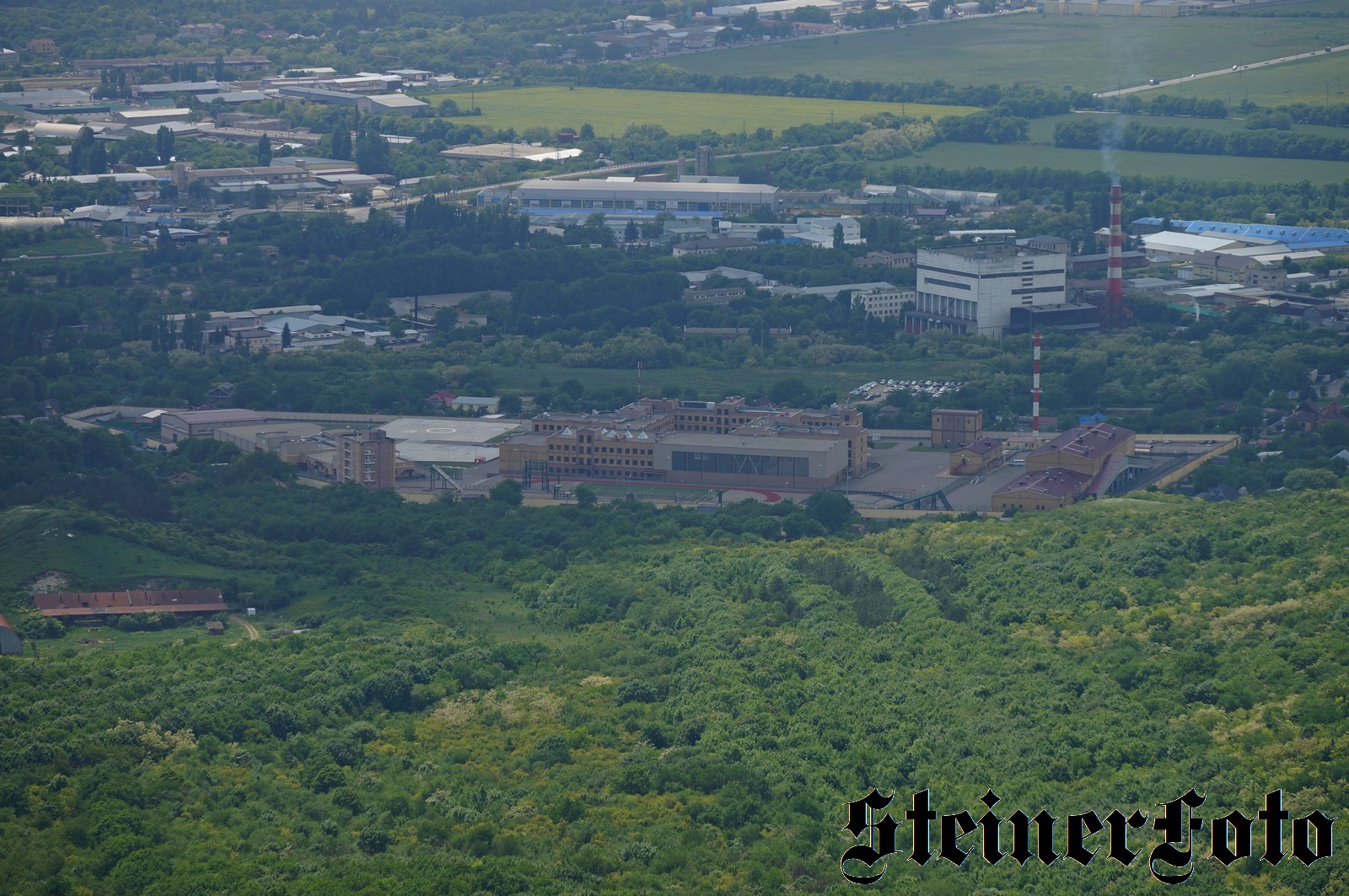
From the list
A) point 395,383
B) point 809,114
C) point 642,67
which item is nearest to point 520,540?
point 395,383

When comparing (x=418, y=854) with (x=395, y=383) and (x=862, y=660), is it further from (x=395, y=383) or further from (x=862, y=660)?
(x=395, y=383)

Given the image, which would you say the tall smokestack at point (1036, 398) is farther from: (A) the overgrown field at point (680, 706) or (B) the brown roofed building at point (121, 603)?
(B) the brown roofed building at point (121, 603)

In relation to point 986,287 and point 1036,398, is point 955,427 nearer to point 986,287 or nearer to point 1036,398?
point 1036,398

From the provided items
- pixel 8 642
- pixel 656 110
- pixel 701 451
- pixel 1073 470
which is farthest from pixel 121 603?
pixel 656 110

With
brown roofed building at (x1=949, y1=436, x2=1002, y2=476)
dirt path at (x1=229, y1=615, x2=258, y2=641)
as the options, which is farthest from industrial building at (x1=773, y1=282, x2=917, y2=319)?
dirt path at (x1=229, y1=615, x2=258, y2=641)

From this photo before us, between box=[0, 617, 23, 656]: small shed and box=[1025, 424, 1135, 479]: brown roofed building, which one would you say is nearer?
box=[0, 617, 23, 656]: small shed

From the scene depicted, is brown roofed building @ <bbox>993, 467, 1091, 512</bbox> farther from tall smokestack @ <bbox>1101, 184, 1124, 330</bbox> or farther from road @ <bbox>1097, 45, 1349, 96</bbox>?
road @ <bbox>1097, 45, 1349, 96</bbox>
